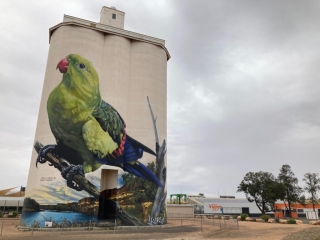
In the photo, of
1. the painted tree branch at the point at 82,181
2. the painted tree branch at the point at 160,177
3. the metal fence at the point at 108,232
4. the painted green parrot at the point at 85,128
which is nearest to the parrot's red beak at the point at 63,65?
the painted green parrot at the point at 85,128

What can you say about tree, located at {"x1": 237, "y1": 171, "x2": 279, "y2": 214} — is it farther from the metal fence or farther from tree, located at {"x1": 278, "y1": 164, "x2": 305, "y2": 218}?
the metal fence

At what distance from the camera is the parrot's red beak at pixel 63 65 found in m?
40.9

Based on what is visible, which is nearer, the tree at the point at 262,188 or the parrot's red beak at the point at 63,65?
the parrot's red beak at the point at 63,65

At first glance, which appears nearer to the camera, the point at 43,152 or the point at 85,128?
the point at 43,152

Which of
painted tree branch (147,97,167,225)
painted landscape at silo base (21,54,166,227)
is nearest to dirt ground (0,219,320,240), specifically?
painted landscape at silo base (21,54,166,227)

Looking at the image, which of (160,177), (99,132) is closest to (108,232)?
(160,177)

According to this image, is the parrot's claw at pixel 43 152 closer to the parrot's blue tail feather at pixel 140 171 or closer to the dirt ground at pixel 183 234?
the dirt ground at pixel 183 234

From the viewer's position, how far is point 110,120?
4141 centimetres

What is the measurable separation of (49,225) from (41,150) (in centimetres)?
982

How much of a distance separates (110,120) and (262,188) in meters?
44.6

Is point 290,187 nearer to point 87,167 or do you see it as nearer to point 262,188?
point 262,188

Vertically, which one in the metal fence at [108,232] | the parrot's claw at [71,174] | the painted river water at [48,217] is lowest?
the metal fence at [108,232]

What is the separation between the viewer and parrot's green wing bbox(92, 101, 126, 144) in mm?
40562

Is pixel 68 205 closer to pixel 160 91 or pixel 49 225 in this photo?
pixel 49 225
